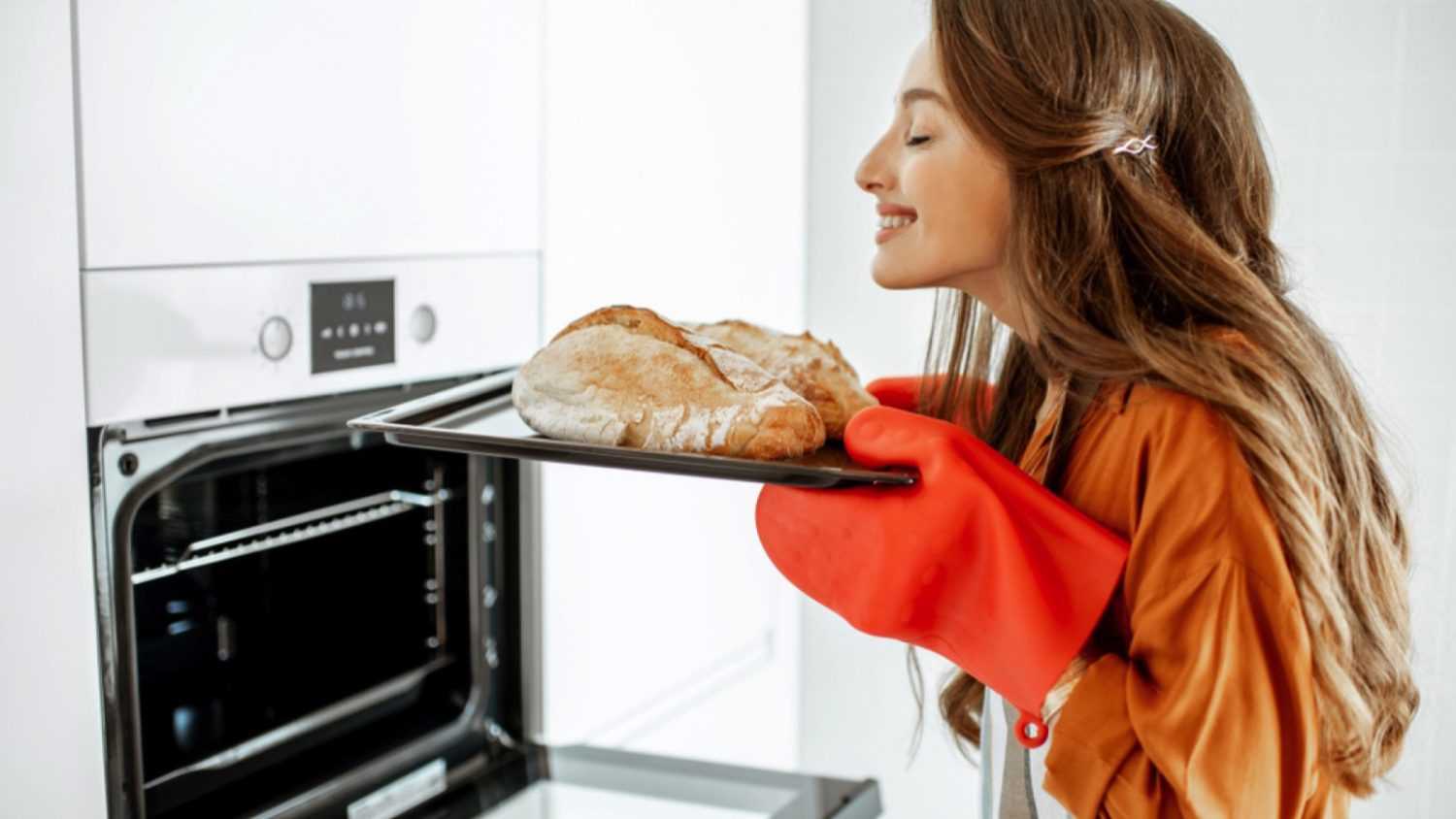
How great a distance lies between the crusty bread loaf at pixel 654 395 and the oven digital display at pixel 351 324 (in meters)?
0.23

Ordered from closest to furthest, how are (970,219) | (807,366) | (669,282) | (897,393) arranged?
(970,219), (807,366), (897,393), (669,282)

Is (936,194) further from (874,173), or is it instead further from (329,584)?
(329,584)

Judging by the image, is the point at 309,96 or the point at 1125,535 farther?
the point at 309,96

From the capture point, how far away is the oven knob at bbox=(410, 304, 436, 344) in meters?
1.25

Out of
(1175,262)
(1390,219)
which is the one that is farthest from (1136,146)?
(1390,219)

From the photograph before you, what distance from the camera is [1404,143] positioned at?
137cm

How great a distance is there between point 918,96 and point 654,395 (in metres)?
0.27

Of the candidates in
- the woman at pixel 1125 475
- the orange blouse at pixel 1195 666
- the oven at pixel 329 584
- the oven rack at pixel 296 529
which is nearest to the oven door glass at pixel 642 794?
the oven at pixel 329 584

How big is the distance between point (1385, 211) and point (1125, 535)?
69 centimetres

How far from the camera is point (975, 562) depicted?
2.79 feet

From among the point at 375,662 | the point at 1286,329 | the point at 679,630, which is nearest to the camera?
the point at 1286,329

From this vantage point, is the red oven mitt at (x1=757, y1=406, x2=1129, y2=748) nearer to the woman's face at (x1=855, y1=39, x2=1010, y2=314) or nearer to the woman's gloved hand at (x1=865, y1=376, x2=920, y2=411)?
the woman's face at (x1=855, y1=39, x2=1010, y2=314)

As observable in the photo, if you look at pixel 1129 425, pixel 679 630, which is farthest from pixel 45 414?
pixel 679 630

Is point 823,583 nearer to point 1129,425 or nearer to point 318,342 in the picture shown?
point 1129,425
